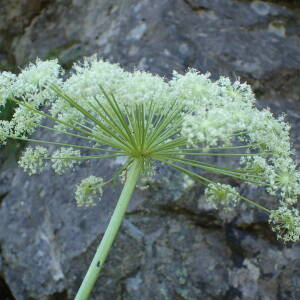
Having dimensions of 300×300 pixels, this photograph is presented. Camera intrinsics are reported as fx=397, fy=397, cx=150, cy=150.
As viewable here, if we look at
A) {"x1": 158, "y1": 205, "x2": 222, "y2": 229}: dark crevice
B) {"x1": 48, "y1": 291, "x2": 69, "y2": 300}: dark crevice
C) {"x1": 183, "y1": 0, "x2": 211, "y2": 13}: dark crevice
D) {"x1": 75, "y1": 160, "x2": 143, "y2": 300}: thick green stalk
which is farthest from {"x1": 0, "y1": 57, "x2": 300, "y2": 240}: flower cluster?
{"x1": 183, "y1": 0, "x2": 211, "y2": 13}: dark crevice

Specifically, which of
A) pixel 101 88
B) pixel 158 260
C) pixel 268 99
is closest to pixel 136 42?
pixel 268 99

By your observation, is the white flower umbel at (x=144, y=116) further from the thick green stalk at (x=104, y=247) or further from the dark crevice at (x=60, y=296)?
the dark crevice at (x=60, y=296)

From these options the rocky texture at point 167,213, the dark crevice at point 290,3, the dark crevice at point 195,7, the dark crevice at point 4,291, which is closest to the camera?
the rocky texture at point 167,213

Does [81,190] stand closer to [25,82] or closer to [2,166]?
[25,82]

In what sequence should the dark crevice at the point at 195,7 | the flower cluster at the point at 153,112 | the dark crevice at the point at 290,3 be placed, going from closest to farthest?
the flower cluster at the point at 153,112 < the dark crevice at the point at 195,7 < the dark crevice at the point at 290,3

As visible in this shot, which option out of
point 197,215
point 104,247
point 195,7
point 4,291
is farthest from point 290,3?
point 4,291

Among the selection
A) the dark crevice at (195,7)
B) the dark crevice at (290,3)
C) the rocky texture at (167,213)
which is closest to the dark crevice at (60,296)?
the rocky texture at (167,213)

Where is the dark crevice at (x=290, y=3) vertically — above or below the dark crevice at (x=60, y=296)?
above

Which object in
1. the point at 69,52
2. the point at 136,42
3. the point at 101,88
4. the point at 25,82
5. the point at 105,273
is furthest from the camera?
the point at 69,52
